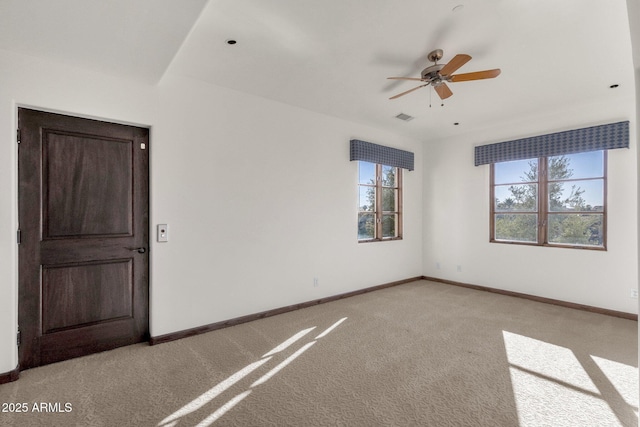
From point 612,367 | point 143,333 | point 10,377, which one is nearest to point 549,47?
point 612,367

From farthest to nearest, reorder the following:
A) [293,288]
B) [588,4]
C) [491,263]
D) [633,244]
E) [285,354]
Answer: [491,263] < [293,288] < [633,244] < [285,354] < [588,4]

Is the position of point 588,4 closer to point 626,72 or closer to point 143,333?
point 626,72

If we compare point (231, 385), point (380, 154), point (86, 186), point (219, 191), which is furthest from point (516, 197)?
point (86, 186)

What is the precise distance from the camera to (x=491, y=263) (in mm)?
5074

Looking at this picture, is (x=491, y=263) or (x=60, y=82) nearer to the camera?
(x=60, y=82)

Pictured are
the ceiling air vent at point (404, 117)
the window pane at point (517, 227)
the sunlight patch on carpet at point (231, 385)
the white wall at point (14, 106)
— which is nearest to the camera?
the sunlight patch on carpet at point (231, 385)

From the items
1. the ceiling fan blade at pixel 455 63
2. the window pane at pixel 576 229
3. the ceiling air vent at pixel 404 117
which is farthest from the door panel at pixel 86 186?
the window pane at pixel 576 229

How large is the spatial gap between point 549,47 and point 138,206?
4.05 meters

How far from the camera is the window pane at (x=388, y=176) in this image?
543 centimetres

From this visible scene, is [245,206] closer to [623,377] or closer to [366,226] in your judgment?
[366,226]

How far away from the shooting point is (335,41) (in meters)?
2.59

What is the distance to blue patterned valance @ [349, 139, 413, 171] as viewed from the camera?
15.6 ft

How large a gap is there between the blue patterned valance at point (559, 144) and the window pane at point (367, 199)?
1828mm

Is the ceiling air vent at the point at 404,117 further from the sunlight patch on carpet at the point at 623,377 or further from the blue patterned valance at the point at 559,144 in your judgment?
the sunlight patch on carpet at the point at 623,377
